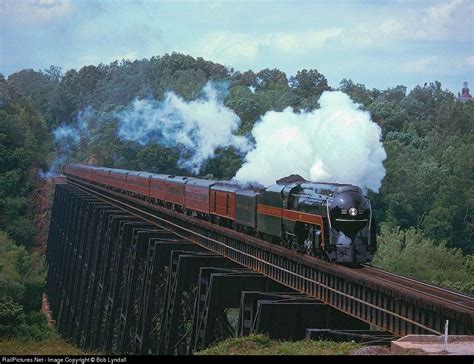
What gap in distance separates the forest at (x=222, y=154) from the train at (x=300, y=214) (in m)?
10.3

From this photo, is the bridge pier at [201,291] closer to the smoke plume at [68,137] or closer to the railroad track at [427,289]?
the railroad track at [427,289]

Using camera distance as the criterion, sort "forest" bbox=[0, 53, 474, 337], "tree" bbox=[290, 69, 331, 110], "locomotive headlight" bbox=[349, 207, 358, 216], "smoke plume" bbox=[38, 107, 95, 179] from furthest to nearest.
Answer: "tree" bbox=[290, 69, 331, 110], "smoke plume" bbox=[38, 107, 95, 179], "forest" bbox=[0, 53, 474, 337], "locomotive headlight" bbox=[349, 207, 358, 216]

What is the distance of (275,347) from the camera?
18766mm

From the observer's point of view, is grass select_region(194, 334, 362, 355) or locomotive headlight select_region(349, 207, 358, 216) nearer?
grass select_region(194, 334, 362, 355)

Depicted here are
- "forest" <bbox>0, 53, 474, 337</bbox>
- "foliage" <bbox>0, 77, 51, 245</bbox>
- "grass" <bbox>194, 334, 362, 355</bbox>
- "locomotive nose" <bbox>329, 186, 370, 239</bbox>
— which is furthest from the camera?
"foliage" <bbox>0, 77, 51, 245</bbox>

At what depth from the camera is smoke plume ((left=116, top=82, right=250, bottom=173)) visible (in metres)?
55.7

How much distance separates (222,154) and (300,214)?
4314cm

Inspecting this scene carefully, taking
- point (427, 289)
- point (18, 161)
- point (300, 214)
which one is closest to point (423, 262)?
point (300, 214)

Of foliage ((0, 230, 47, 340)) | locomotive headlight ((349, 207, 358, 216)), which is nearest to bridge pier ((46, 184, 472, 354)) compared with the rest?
locomotive headlight ((349, 207, 358, 216))

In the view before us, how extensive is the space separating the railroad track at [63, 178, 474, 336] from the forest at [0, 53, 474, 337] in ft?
44.5

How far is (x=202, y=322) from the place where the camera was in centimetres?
2616

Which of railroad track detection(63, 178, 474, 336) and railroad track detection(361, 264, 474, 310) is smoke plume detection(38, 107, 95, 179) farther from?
railroad track detection(361, 264, 474, 310)

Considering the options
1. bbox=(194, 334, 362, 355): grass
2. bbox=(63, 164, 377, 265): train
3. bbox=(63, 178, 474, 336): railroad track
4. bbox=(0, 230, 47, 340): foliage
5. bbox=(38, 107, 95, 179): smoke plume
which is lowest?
bbox=(0, 230, 47, 340): foliage

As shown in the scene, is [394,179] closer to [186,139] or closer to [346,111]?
[186,139]
